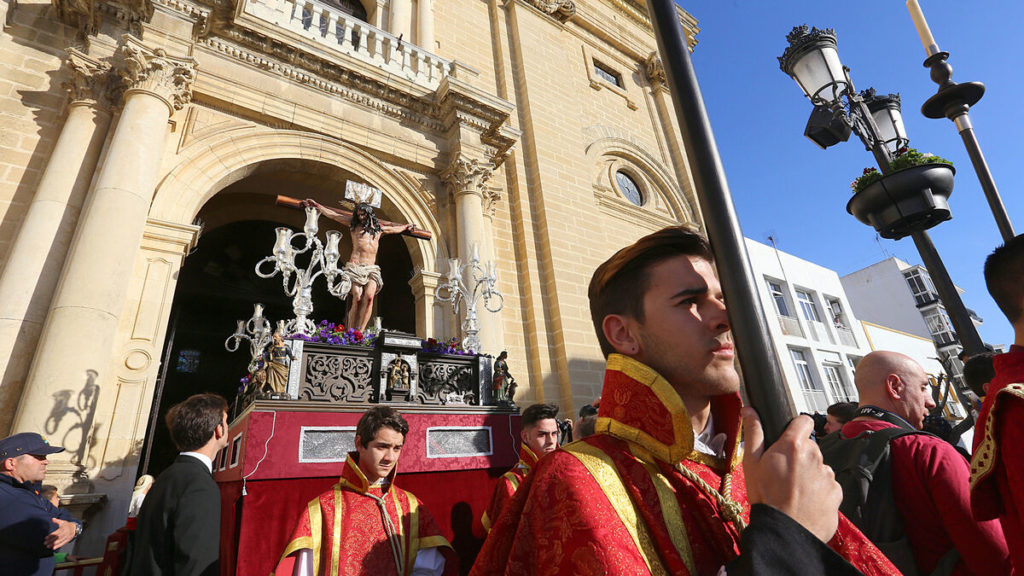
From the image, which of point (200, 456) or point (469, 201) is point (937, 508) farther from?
point (469, 201)

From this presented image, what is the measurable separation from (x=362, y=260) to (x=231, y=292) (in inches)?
244

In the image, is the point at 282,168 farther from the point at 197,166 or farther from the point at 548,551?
the point at 548,551

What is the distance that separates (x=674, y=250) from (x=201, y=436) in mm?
3171

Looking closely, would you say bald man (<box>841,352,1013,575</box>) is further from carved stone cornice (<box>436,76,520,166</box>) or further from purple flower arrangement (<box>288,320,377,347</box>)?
carved stone cornice (<box>436,76,520,166</box>)

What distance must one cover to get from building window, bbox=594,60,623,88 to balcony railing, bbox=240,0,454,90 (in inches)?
275

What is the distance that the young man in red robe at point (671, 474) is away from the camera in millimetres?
902

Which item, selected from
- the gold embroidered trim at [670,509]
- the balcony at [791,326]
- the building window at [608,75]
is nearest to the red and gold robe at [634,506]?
the gold embroidered trim at [670,509]

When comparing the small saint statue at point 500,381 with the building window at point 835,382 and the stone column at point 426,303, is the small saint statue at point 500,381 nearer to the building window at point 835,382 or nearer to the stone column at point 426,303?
the stone column at point 426,303

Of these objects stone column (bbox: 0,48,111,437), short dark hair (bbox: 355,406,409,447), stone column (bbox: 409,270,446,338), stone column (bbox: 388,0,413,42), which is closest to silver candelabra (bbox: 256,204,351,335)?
short dark hair (bbox: 355,406,409,447)

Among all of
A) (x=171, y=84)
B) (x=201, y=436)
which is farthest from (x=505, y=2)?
(x=201, y=436)

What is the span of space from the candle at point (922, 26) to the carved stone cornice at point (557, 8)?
451 inches

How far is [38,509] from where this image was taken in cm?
323

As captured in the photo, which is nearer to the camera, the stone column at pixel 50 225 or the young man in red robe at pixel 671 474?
the young man in red robe at pixel 671 474

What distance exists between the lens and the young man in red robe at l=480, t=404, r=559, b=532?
3.66 m
